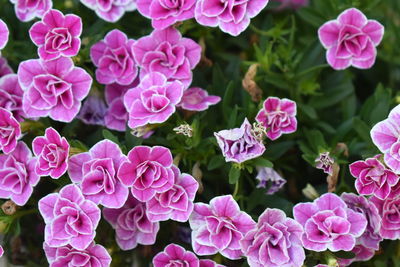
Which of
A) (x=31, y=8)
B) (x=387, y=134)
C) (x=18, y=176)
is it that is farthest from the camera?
(x=31, y=8)

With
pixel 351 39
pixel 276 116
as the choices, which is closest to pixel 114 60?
pixel 276 116

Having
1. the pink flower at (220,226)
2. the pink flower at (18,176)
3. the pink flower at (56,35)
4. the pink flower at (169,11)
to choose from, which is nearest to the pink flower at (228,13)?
the pink flower at (169,11)

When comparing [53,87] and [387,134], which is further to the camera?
[53,87]

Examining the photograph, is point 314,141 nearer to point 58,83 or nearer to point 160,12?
point 160,12

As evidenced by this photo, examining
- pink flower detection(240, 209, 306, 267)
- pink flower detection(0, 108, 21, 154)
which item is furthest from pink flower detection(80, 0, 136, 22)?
pink flower detection(240, 209, 306, 267)

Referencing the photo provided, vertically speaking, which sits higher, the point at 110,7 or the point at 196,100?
the point at 110,7

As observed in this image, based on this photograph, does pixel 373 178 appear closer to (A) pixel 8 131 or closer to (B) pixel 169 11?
(B) pixel 169 11
